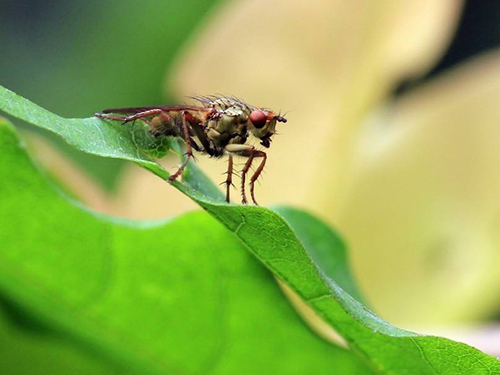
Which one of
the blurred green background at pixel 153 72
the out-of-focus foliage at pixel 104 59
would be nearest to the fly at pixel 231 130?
the blurred green background at pixel 153 72

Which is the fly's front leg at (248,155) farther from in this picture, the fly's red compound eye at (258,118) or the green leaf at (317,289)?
the green leaf at (317,289)

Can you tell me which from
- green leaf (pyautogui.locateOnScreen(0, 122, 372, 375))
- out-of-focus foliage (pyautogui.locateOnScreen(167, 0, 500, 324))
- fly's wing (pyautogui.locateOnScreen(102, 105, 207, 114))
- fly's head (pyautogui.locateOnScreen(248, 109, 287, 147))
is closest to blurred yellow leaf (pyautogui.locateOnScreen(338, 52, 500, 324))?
out-of-focus foliage (pyautogui.locateOnScreen(167, 0, 500, 324))

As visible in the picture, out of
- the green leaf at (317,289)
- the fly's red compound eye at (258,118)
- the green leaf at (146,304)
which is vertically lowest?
the green leaf at (146,304)

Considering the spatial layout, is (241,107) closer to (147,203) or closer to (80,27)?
(147,203)

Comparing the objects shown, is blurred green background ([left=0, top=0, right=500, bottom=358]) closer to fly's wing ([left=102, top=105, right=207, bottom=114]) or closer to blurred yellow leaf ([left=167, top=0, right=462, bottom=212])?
blurred yellow leaf ([left=167, top=0, right=462, bottom=212])

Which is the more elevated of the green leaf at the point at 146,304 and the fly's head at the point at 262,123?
the fly's head at the point at 262,123

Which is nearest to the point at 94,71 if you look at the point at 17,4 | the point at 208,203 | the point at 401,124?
the point at 17,4

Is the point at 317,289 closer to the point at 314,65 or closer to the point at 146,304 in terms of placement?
the point at 146,304
